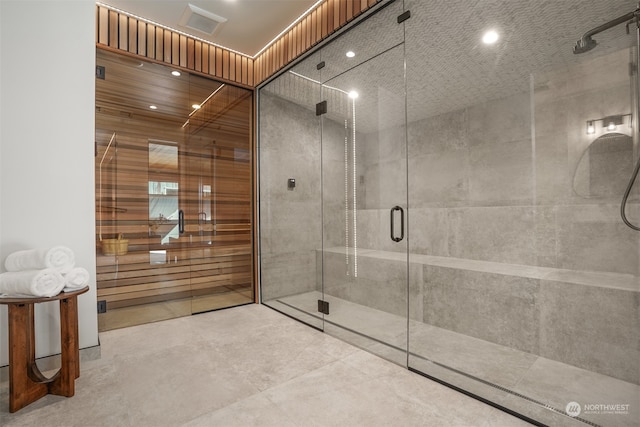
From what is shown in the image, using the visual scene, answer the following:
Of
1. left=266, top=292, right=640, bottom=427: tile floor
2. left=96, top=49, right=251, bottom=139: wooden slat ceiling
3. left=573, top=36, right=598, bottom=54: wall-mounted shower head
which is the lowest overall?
left=266, top=292, right=640, bottom=427: tile floor

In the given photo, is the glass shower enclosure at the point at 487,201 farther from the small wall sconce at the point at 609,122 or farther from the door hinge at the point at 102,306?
the door hinge at the point at 102,306

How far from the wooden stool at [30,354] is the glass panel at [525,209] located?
2324mm

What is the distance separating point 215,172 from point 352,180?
1.85 m

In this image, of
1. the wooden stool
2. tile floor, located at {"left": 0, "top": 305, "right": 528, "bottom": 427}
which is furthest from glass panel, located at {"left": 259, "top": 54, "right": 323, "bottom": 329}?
the wooden stool

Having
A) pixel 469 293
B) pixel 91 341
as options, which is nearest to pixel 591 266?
pixel 469 293

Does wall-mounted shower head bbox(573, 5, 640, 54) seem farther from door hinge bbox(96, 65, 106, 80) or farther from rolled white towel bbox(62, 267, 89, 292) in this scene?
door hinge bbox(96, 65, 106, 80)

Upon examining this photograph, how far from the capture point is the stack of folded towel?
6.07 feet

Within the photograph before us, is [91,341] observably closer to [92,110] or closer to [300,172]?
[92,110]

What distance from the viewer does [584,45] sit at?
1566 mm

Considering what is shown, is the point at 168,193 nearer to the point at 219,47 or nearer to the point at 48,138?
the point at 48,138

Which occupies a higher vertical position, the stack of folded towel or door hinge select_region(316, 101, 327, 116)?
door hinge select_region(316, 101, 327, 116)

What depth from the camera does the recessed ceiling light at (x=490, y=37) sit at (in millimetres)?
1893

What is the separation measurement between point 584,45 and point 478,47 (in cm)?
57

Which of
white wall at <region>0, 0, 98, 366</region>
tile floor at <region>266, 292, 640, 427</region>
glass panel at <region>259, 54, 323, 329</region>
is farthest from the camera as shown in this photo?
glass panel at <region>259, 54, 323, 329</region>
